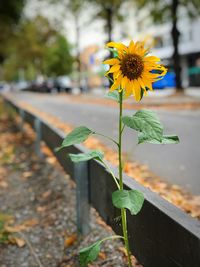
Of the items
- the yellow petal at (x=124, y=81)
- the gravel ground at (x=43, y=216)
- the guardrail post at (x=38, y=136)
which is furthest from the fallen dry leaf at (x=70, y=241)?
the guardrail post at (x=38, y=136)

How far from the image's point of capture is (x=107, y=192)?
11.5ft

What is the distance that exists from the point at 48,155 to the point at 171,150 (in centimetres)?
245

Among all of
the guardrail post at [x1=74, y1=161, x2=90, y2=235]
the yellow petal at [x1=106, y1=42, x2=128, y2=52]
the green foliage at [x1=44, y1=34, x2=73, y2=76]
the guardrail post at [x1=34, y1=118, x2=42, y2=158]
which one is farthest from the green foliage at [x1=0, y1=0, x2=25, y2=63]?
the green foliage at [x1=44, y1=34, x2=73, y2=76]

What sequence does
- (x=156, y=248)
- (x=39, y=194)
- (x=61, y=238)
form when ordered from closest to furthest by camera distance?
(x=156, y=248) < (x=61, y=238) < (x=39, y=194)

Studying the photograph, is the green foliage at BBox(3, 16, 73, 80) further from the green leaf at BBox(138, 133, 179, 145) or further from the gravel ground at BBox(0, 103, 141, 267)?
the green leaf at BBox(138, 133, 179, 145)

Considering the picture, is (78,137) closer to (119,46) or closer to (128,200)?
(128,200)

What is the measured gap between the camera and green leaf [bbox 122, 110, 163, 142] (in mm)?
2248

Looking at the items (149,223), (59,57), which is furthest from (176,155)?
(59,57)

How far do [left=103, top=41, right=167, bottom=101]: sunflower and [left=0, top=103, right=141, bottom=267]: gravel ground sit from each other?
166 centimetres

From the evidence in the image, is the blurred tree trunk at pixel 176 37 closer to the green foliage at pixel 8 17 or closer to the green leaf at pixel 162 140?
the green foliage at pixel 8 17

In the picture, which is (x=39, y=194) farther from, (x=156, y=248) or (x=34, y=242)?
(x=156, y=248)

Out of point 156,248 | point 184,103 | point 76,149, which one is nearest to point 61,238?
point 76,149

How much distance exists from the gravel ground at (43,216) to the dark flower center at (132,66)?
5.62ft

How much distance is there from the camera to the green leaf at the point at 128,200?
2.26 m
